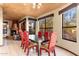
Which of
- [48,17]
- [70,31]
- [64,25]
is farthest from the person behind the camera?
[64,25]

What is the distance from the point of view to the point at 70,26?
4203mm

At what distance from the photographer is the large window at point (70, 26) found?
3.75 metres

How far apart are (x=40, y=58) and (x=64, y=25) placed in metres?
3.42

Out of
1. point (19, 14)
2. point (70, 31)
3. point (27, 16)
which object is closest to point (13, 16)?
point (19, 14)

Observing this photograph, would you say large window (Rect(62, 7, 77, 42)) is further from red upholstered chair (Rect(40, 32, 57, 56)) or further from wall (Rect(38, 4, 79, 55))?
red upholstered chair (Rect(40, 32, 57, 56))

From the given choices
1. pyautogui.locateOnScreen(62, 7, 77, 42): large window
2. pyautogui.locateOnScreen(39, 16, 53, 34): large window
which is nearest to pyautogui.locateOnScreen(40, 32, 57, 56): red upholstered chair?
pyautogui.locateOnScreen(39, 16, 53, 34): large window

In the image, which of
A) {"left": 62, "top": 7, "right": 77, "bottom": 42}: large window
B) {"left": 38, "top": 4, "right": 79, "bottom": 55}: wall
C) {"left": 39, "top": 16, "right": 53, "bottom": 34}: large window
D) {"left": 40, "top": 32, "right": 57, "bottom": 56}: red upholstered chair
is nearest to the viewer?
{"left": 40, "top": 32, "right": 57, "bottom": 56}: red upholstered chair

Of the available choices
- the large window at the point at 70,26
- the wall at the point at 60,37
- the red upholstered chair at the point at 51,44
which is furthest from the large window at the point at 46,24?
the large window at the point at 70,26

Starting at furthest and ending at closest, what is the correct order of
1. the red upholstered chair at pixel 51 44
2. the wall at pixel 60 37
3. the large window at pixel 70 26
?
the wall at pixel 60 37, the large window at pixel 70 26, the red upholstered chair at pixel 51 44

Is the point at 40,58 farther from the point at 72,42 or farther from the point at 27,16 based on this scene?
the point at 72,42

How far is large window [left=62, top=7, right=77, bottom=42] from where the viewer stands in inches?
148

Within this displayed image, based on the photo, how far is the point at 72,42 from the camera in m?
3.89

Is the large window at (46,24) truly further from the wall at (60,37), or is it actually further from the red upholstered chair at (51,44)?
the red upholstered chair at (51,44)

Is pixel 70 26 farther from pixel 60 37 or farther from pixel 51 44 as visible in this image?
pixel 51 44
